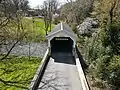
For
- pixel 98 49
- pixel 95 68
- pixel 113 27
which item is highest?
pixel 113 27

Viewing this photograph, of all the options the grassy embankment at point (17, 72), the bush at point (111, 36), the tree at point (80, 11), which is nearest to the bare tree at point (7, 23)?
the grassy embankment at point (17, 72)

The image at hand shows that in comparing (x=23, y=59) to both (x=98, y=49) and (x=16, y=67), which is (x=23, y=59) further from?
(x=98, y=49)

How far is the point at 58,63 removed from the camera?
20.5 metres

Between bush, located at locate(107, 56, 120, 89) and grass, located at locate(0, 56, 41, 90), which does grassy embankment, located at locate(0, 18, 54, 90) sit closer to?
grass, located at locate(0, 56, 41, 90)

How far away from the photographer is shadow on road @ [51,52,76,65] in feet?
69.5

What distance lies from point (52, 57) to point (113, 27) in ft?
26.2

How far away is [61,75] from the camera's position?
56.5 ft

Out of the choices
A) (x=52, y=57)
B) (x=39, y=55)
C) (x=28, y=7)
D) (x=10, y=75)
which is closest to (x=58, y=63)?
(x=52, y=57)

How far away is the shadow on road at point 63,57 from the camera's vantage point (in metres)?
Result: 21.2

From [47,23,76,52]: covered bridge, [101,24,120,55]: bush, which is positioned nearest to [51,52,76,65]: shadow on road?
[47,23,76,52]: covered bridge

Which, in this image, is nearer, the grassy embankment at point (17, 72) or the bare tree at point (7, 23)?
the grassy embankment at point (17, 72)

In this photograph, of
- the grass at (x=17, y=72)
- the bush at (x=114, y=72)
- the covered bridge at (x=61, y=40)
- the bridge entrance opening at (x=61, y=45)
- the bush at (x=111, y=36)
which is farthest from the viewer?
the bridge entrance opening at (x=61, y=45)

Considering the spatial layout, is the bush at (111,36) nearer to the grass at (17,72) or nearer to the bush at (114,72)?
the bush at (114,72)

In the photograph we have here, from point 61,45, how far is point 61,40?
174 cm
